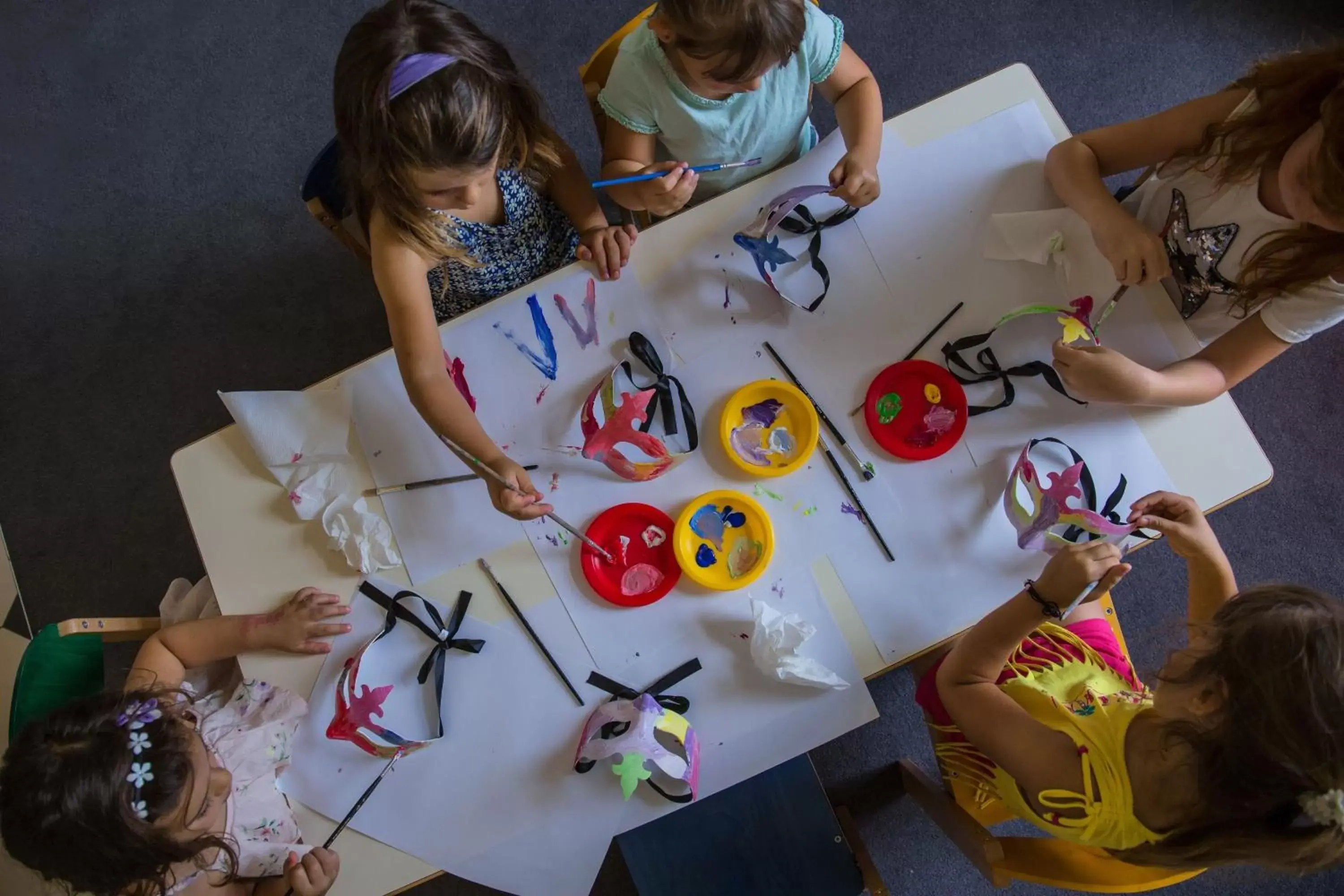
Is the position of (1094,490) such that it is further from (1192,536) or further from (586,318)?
(586,318)

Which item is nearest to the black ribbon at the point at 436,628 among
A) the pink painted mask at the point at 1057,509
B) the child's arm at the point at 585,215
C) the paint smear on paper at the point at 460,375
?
the paint smear on paper at the point at 460,375

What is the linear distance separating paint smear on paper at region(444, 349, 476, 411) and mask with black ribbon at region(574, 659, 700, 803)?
1.29 feet

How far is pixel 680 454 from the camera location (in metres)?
1.07

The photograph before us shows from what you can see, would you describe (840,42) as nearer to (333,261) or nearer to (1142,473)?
(1142,473)

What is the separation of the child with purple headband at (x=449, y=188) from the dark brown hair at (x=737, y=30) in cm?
21

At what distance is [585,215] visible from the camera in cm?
125

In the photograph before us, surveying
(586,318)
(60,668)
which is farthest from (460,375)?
(60,668)

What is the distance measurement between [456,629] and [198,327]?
1.22 metres

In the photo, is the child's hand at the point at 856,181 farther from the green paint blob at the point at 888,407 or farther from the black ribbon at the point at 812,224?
the green paint blob at the point at 888,407

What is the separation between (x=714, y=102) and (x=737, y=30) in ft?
0.68

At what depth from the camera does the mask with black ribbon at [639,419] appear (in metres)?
1.04

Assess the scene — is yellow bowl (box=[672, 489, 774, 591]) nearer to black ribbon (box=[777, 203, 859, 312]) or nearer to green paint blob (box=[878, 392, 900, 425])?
green paint blob (box=[878, 392, 900, 425])

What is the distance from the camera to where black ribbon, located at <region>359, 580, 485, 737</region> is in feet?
3.38

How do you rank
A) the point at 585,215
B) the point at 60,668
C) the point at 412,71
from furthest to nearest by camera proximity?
the point at 585,215, the point at 60,668, the point at 412,71
